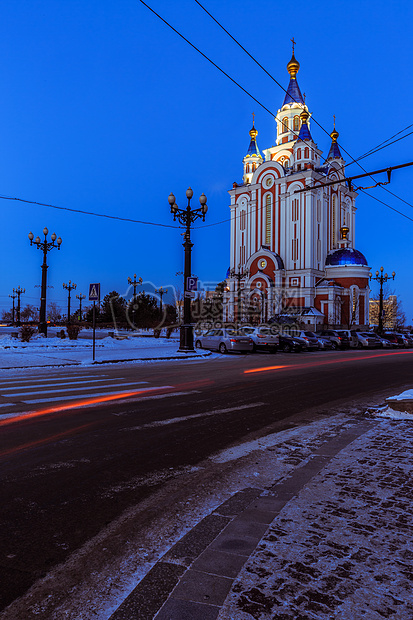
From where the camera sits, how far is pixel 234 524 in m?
3.32

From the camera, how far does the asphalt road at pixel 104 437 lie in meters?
3.14

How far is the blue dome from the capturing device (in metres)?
60.9

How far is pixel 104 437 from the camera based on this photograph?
5.73 metres

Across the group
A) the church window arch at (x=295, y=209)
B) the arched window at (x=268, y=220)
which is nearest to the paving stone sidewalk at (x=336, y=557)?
the church window arch at (x=295, y=209)

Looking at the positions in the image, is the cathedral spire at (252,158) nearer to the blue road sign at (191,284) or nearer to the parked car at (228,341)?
the parked car at (228,341)

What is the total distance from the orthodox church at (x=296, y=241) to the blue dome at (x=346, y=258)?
0.14 m

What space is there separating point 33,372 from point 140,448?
30.5ft

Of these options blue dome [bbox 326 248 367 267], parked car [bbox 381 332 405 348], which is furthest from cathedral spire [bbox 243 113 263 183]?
parked car [bbox 381 332 405 348]

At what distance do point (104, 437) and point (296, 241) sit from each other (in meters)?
60.2

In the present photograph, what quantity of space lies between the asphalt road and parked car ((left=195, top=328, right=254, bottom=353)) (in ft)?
38.1

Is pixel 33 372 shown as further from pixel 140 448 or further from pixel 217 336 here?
pixel 217 336

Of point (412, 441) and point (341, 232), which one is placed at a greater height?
point (341, 232)

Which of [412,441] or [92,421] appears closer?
[412,441]

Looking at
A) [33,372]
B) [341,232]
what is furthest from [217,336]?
[341,232]
